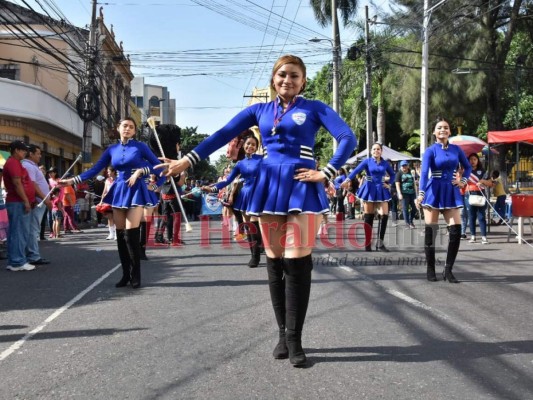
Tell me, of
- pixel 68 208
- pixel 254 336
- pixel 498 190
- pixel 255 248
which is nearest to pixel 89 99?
pixel 68 208

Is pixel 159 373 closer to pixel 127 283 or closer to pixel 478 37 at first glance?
pixel 127 283

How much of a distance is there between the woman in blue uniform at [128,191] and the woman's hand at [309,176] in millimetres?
3223

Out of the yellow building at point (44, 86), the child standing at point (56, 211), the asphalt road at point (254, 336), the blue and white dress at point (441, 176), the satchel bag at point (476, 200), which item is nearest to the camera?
the asphalt road at point (254, 336)

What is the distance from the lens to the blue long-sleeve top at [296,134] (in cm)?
382

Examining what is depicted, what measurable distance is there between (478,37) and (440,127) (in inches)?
888

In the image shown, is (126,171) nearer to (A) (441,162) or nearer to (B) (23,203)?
(B) (23,203)

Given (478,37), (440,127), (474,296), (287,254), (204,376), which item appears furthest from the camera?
(478,37)

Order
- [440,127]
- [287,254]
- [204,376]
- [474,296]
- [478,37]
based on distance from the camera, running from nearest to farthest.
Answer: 1. [204,376]
2. [287,254]
3. [474,296]
4. [440,127]
5. [478,37]

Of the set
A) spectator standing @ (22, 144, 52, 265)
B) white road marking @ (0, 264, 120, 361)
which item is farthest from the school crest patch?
spectator standing @ (22, 144, 52, 265)

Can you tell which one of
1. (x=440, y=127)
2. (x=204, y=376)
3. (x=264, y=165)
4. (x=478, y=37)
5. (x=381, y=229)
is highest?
(x=478, y=37)

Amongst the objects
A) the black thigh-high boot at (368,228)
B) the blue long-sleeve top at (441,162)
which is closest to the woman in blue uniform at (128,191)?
the blue long-sleeve top at (441,162)

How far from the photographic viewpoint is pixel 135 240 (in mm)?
6645

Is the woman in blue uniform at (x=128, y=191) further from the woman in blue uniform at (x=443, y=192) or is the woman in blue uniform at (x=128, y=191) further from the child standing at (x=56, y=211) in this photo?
the child standing at (x=56, y=211)

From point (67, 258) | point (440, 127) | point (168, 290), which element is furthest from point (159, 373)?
point (67, 258)
